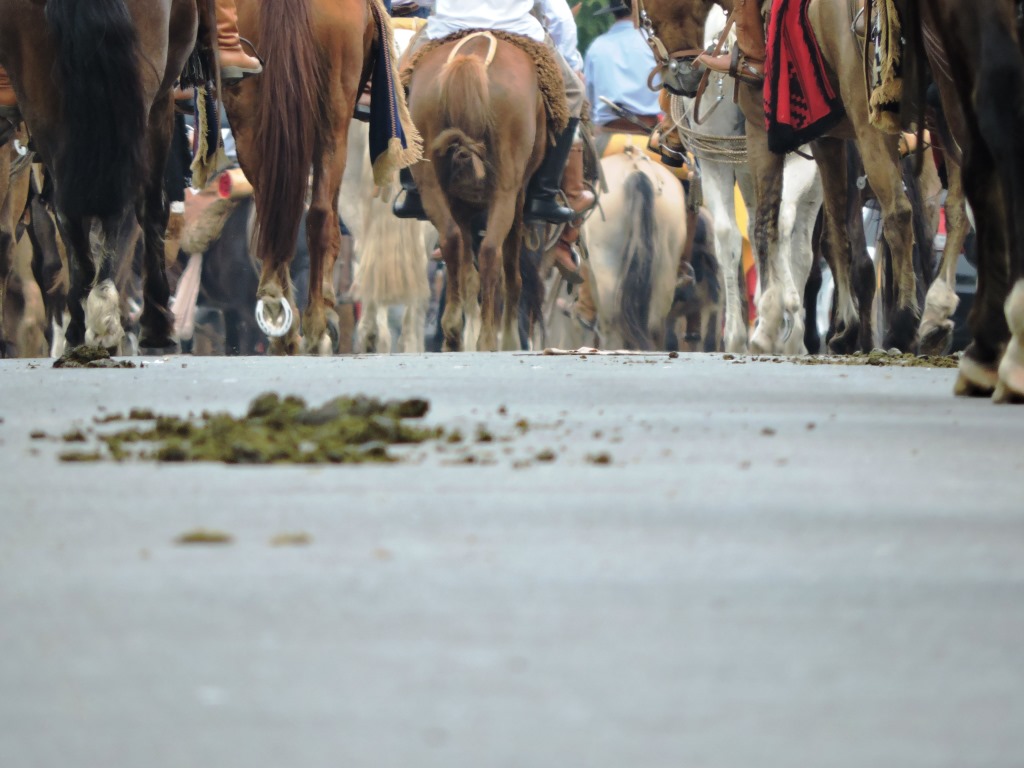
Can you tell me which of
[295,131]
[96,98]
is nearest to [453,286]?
[295,131]

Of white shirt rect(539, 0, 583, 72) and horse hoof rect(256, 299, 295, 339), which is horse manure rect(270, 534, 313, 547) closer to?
horse hoof rect(256, 299, 295, 339)

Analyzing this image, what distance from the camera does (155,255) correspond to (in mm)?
10594

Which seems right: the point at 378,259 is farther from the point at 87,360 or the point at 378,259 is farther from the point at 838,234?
the point at 87,360

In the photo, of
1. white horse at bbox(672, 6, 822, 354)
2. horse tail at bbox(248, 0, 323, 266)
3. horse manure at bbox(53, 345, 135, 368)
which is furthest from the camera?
white horse at bbox(672, 6, 822, 354)

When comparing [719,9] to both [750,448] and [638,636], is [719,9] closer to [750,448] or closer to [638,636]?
[750,448]

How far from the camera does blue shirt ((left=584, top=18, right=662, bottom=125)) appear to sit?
67.5 feet

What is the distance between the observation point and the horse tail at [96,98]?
8.34m

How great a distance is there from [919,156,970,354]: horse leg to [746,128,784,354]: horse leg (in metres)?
1.17

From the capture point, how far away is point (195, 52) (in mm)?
10250

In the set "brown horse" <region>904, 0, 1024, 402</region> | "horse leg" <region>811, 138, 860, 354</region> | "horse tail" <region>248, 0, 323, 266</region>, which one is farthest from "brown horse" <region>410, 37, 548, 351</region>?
"brown horse" <region>904, 0, 1024, 402</region>

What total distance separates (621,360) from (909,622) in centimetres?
729

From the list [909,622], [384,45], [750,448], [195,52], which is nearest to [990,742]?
[909,622]

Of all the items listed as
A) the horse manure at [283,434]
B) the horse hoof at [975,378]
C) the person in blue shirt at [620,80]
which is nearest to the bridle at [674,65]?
the person in blue shirt at [620,80]

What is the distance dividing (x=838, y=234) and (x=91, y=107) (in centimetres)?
513
